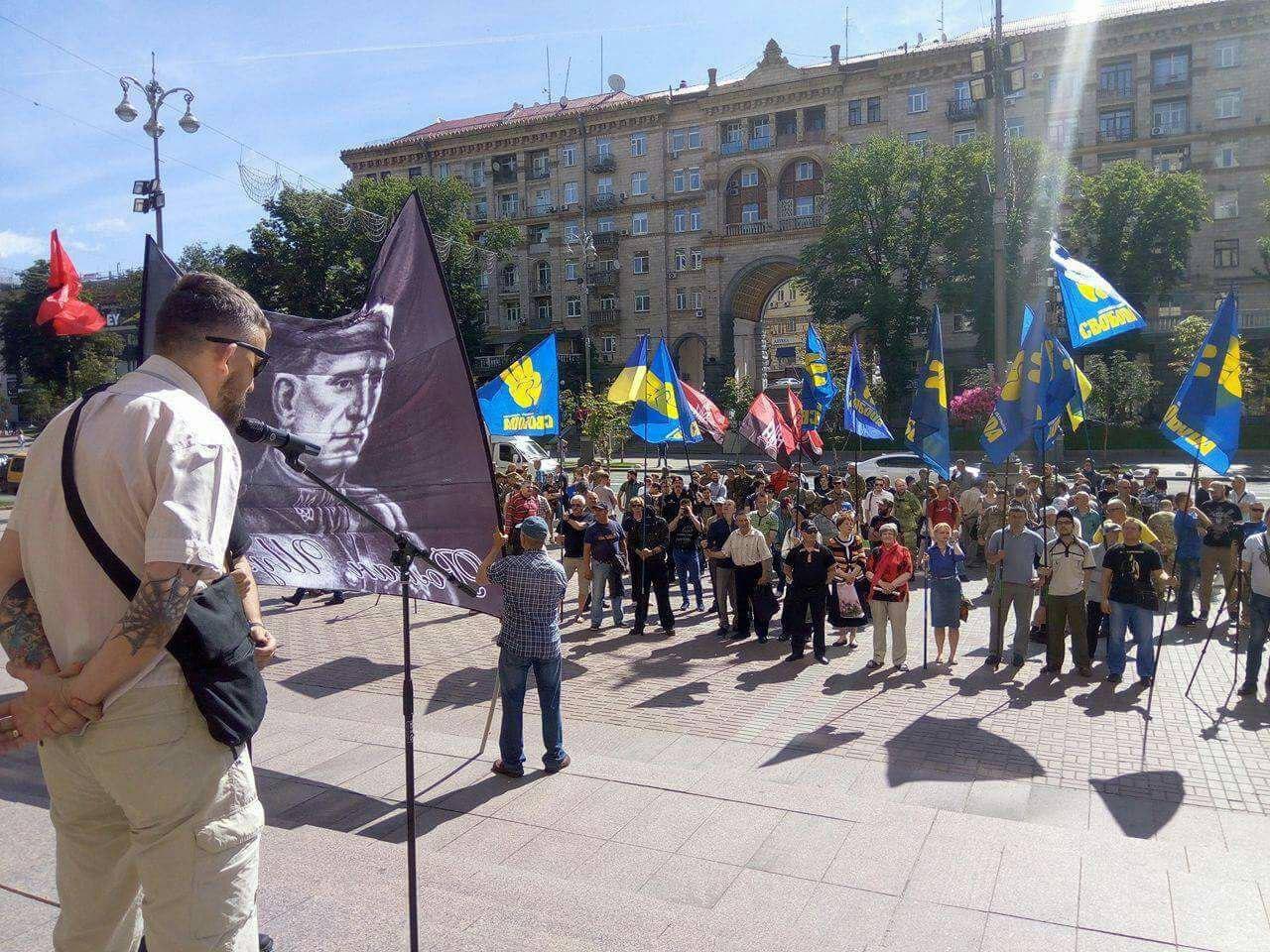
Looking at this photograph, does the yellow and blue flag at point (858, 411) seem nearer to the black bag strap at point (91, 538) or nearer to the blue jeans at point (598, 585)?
the blue jeans at point (598, 585)

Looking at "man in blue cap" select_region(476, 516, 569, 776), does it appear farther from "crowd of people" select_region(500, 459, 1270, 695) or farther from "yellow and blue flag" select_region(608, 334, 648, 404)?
"yellow and blue flag" select_region(608, 334, 648, 404)

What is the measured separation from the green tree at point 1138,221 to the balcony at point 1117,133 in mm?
5404

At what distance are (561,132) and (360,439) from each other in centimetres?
6115

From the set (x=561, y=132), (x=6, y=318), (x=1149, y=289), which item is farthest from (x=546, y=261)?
(x=1149, y=289)

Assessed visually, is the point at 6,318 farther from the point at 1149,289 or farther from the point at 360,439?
the point at 1149,289

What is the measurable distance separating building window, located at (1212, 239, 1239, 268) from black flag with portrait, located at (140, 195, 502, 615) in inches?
2232

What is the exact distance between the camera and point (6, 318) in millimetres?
52531

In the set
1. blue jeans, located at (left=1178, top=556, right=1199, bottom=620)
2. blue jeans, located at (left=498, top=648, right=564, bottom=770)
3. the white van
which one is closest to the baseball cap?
blue jeans, located at (left=498, top=648, right=564, bottom=770)

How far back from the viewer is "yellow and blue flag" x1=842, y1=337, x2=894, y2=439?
53.1 feet

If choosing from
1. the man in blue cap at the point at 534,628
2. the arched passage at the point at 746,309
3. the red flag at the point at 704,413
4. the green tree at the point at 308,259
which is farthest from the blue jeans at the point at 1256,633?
the arched passage at the point at 746,309

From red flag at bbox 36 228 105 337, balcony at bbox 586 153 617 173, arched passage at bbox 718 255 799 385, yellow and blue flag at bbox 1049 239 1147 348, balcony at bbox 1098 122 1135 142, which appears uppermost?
balcony at bbox 586 153 617 173

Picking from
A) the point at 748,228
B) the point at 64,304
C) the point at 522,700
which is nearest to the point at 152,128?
the point at 64,304

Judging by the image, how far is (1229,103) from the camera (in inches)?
1957

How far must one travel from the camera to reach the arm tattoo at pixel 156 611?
2160mm
